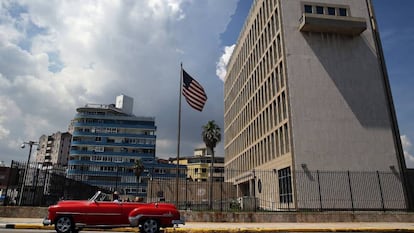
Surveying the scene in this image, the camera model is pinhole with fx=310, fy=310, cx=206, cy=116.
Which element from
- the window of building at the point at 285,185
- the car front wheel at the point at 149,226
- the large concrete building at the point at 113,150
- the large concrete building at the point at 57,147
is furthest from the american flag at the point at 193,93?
the large concrete building at the point at 57,147

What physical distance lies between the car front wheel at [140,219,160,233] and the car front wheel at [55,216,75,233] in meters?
2.62

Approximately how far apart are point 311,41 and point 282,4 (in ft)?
19.1

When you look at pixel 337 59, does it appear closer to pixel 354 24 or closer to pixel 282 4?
pixel 354 24

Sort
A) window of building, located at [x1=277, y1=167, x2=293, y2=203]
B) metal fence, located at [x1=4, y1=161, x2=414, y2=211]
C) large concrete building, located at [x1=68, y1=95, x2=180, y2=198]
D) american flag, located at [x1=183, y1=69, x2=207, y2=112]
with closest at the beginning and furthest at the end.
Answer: metal fence, located at [x1=4, y1=161, x2=414, y2=211]
american flag, located at [x1=183, y1=69, x2=207, y2=112]
window of building, located at [x1=277, y1=167, x2=293, y2=203]
large concrete building, located at [x1=68, y1=95, x2=180, y2=198]

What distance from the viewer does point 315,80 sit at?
1358 inches

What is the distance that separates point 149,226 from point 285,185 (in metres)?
24.5

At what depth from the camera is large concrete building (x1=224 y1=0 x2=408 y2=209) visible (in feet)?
105

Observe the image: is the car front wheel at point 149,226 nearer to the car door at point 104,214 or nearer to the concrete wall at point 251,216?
the car door at point 104,214

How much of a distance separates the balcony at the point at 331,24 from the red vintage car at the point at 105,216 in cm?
3008

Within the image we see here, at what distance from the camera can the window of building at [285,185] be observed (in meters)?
32.3

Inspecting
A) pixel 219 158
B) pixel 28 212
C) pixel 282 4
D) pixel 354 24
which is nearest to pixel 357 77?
pixel 354 24

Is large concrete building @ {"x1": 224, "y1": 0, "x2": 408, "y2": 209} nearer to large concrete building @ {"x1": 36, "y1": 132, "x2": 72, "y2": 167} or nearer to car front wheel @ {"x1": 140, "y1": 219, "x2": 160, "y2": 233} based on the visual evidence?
car front wheel @ {"x1": 140, "y1": 219, "x2": 160, "y2": 233}

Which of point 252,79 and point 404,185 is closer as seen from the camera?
point 404,185

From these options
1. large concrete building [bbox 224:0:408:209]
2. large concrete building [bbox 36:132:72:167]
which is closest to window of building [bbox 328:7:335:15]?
large concrete building [bbox 224:0:408:209]
